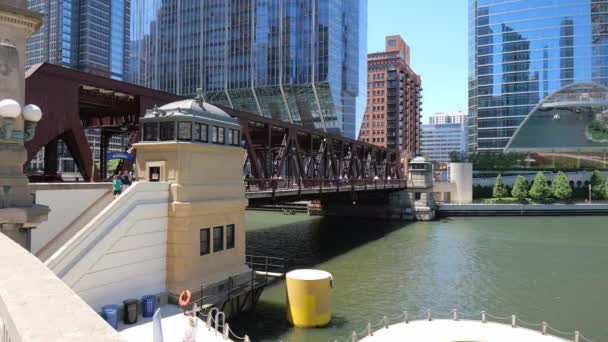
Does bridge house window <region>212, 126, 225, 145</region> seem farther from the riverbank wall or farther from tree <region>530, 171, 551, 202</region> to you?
tree <region>530, 171, 551, 202</region>

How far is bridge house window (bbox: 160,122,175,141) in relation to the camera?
21.0m

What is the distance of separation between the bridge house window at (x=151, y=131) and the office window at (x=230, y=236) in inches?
227

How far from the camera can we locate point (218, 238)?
22.8 m

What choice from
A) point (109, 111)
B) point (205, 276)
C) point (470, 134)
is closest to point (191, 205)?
point (205, 276)

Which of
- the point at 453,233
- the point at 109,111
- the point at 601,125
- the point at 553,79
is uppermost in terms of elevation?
the point at 553,79

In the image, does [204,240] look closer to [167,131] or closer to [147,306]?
[147,306]

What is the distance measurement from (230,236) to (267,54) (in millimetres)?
116165

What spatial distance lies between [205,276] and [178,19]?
14389cm

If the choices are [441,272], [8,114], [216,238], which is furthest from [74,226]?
[441,272]

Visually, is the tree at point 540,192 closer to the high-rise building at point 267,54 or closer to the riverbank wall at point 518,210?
the riverbank wall at point 518,210

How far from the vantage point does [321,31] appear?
130 m

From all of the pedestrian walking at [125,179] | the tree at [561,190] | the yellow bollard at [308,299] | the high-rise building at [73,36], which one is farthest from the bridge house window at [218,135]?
the high-rise building at [73,36]

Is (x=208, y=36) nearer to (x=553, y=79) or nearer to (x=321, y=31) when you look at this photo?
(x=321, y=31)

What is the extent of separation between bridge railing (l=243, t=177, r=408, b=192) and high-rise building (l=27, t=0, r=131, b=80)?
141 meters
